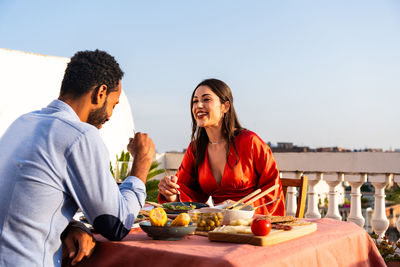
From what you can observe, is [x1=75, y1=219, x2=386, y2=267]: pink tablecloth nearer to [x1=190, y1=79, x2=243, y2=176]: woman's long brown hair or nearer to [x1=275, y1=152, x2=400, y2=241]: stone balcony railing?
[x1=190, y1=79, x2=243, y2=176]: woman's long brown hair

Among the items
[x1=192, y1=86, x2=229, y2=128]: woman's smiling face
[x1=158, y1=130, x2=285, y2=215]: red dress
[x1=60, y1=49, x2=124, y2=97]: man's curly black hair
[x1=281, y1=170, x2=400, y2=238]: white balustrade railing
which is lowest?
[x1=281, y1=170, x2=400, y2=238]: white balustrade railing

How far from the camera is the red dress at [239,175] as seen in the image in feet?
9.28

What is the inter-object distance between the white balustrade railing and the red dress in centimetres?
227

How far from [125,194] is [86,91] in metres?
0.38

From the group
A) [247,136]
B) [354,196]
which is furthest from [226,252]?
[354,196]

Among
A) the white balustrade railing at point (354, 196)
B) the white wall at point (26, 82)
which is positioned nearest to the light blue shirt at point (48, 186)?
the white balustrade railing at point (354, 196)

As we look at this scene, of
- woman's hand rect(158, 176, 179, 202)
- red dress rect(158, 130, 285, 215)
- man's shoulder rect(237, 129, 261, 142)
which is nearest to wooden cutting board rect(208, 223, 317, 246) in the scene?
woman's hand rect(158, 176, 179, 202)

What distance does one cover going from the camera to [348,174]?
5000 millimetres

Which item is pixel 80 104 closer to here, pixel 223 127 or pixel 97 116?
pixel 97 116

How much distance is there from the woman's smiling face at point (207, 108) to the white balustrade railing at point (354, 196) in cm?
235

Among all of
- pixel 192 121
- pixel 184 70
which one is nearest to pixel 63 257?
pixel 192 121

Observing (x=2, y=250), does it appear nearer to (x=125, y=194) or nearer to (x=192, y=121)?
(x=125, y=194)

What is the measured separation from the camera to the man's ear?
1.54 m

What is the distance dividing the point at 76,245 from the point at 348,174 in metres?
4.11
